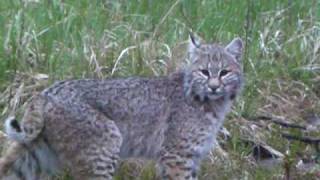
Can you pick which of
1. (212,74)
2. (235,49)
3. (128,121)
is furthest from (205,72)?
(128,121)

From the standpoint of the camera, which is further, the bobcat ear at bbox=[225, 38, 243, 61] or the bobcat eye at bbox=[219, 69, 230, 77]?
the bobcat ear at bbox=[225, 38, 243, 61]

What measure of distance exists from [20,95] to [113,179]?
1.44 metres

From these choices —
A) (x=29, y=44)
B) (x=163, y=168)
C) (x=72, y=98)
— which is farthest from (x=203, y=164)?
(x=29, y=44)

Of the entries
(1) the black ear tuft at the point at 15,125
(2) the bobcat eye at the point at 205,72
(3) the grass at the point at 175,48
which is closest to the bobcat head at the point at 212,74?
(2) the bobcat eye at the point at 205,72

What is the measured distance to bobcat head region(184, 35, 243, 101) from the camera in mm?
8992

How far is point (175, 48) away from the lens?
10.8 metres

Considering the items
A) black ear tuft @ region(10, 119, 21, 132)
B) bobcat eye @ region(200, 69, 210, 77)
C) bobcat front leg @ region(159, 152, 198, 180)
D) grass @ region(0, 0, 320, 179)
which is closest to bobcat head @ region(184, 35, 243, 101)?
bobcat eye @ region(200, 69, 210, 77)

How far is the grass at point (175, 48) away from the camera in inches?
398

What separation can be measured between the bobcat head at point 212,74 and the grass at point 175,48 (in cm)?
68

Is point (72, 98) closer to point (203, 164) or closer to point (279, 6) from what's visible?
point (203, 164)

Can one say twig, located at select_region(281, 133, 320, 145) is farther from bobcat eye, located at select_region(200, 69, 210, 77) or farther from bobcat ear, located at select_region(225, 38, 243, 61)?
bobcat eye, located at select_region(200, 69, 210, 77)

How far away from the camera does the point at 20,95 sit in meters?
10.0

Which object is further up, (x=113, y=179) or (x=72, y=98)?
(x=72, y=98)

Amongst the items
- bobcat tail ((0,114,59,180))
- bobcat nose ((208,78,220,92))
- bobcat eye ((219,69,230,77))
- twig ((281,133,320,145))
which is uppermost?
bobcat eye ((219,69,230,77))
